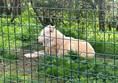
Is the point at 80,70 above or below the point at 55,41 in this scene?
below

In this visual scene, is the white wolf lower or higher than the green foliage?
higher

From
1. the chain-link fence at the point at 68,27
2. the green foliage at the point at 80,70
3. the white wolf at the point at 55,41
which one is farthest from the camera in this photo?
the green foliage at the point at 80,70

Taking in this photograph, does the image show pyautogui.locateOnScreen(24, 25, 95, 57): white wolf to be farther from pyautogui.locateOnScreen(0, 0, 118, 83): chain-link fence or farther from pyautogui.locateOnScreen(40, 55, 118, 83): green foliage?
pyautogui.locateOnScreen(40, 55, 118, 83): green foliage

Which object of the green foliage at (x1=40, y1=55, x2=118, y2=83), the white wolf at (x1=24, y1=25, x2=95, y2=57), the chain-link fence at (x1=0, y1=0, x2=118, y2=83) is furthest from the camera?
the green foliage at (x1=40, y1=55, x2=118, y2=83)

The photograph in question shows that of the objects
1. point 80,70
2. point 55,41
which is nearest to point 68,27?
point 55,41

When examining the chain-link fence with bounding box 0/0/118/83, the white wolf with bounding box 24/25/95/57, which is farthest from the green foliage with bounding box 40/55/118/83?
the white wolf with bounding box 24/25/95/57

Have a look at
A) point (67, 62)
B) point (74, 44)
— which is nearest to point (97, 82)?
point (67, 62)

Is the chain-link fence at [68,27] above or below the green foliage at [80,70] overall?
above

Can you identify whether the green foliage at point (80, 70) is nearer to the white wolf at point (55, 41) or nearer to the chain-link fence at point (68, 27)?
the chain-link fence at point (68, 27)

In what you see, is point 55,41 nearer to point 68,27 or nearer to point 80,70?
point 68,27

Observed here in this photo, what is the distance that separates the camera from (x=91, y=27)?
4.11 meters

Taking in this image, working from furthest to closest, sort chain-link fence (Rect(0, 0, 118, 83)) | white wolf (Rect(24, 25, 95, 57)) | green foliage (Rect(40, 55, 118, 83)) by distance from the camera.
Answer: green foliage (Rect(40, 55, 118, 83)) → white wolf (Rect(24, 25, 95, 57)) → chain-link fence (Rect(0, 0, 118, 83))

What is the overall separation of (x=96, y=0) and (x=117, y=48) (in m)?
1.89

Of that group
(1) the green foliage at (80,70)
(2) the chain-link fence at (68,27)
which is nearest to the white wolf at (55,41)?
(2) the chain-link fence at (68,27)
